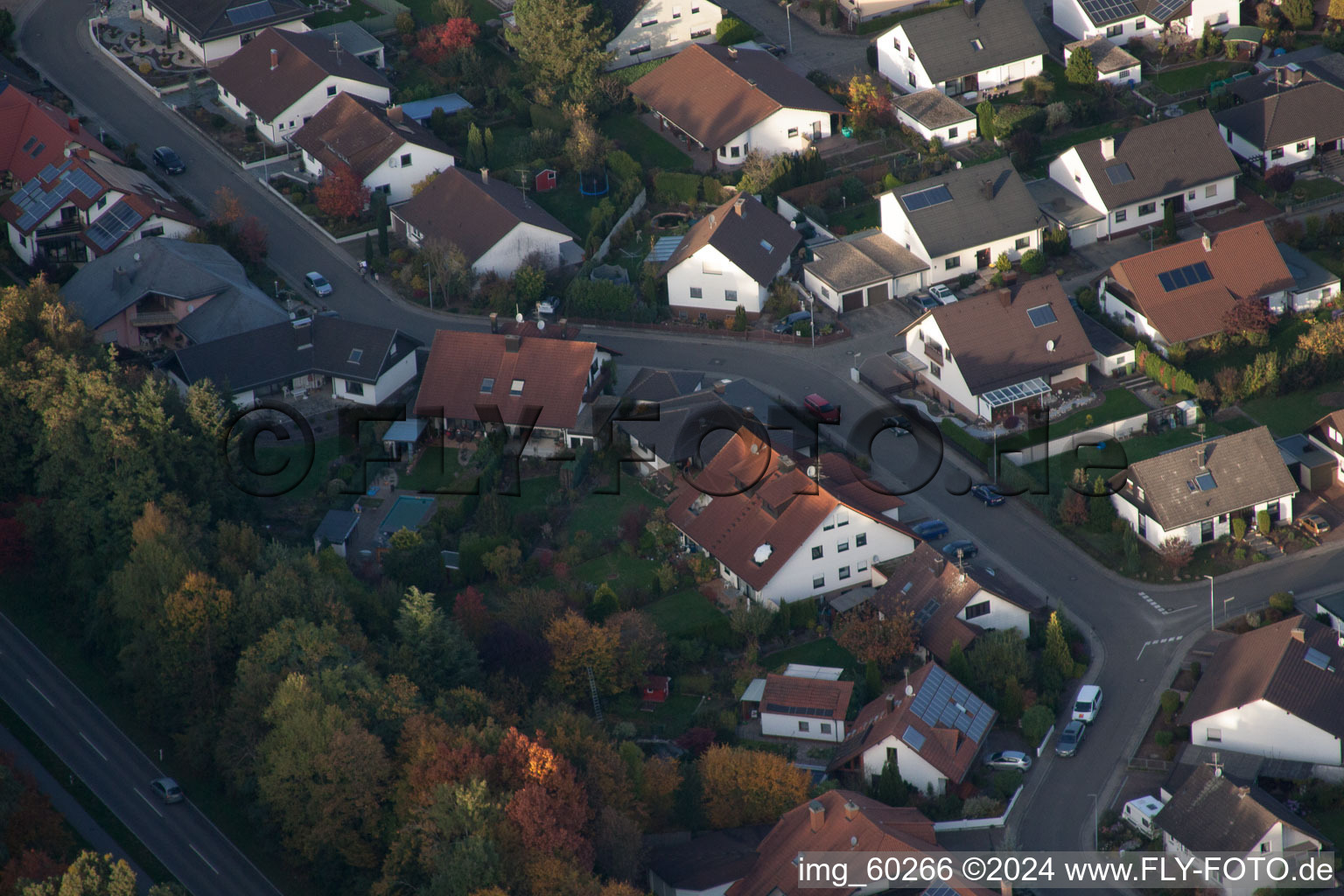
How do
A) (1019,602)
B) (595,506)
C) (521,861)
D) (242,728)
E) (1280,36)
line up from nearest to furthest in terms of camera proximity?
(521,861), (242,728), (1019,602), (595,506), (1280,36)

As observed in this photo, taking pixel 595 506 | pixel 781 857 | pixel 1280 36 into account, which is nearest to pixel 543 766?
pixel 781 857

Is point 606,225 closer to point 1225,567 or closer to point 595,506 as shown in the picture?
point 595,506

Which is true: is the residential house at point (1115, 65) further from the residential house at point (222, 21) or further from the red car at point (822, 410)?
the residential house at point (222, 21)

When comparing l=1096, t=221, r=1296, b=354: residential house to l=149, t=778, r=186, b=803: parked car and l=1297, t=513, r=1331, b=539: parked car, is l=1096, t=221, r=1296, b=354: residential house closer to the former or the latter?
l=1297, t=513, r=1331, b=539: parked car

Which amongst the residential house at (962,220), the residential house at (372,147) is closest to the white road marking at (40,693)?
the residential house at (372,147)

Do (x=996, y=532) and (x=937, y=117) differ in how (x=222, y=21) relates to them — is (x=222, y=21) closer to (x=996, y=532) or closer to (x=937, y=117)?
(x=937, y=117)
